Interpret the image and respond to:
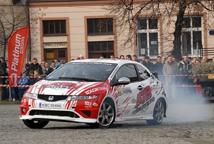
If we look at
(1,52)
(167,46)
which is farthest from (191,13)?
(1,52)

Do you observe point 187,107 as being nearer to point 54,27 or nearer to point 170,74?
point 170,74

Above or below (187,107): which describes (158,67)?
above

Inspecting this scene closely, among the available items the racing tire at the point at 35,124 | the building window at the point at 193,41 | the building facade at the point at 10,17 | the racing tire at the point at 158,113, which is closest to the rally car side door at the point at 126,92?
the racing tire at the point at 158,113

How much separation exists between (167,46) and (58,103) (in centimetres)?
3979

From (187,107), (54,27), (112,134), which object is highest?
(54,27)

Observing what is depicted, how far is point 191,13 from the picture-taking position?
42250 mm

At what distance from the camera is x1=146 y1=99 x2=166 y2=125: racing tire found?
18.4 m

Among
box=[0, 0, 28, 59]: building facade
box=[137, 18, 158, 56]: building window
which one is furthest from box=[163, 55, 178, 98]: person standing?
box=[137, 18, 158, 56]: building window

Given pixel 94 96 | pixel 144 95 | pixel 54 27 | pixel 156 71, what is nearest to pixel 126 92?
pixel 144 95

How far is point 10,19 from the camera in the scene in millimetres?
53344

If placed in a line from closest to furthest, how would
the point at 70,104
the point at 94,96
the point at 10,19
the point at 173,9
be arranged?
the point at 70,104 < the point at 94,96 < the point at 173,9 < the point at 10,19

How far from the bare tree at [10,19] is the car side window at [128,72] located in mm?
35314

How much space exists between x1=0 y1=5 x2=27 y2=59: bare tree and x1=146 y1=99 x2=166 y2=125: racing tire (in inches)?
1372

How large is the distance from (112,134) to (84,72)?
2.39m
